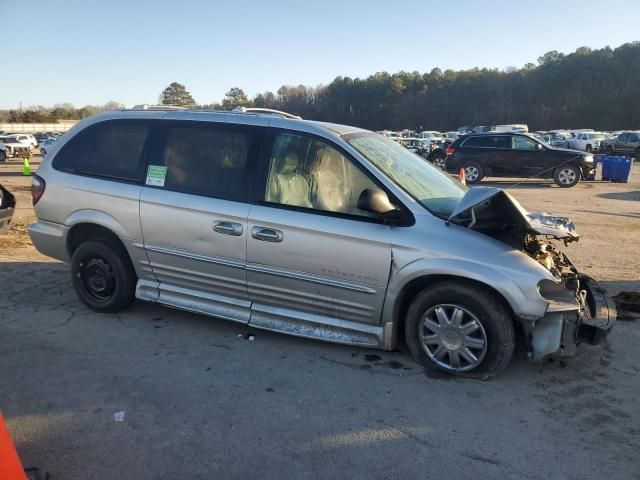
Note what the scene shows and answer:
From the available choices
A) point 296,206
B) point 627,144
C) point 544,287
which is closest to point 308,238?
point 296,206

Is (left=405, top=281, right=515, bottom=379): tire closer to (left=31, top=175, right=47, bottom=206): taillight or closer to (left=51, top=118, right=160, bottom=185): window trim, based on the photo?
(left=51, top=118, right=160, bottom=185): window trim

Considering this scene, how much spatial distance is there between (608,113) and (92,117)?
3237 inches

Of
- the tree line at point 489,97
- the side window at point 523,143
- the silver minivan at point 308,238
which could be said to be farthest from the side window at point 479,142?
the tree line at point 489,97

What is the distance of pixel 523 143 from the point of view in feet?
56.3

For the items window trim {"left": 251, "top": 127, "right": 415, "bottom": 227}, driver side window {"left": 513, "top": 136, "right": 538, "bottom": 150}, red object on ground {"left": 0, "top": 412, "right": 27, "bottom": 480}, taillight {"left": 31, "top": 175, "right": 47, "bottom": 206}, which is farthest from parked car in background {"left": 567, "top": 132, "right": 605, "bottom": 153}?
red object on ground {"left": 0, "top": 412, "right": 27, "bottom": 480}

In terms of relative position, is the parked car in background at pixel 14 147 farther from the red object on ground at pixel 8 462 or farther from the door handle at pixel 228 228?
the red object on ground at pixel 8 462

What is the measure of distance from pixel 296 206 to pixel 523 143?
15240mm

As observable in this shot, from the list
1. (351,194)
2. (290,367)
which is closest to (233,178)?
(351,194)

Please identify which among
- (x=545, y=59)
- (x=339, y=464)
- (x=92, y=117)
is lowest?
(x=339, y=464)

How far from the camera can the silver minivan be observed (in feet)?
11.7

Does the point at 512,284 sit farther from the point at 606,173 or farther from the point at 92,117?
the point at 606,173

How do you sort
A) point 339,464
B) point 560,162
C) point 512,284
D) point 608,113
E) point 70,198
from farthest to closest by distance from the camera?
point 608,113, point 560,162, point 70,198, point 512,284, point 339,464

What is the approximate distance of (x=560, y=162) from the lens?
16.8 metres

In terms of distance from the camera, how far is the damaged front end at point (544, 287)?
3508 millimetres
